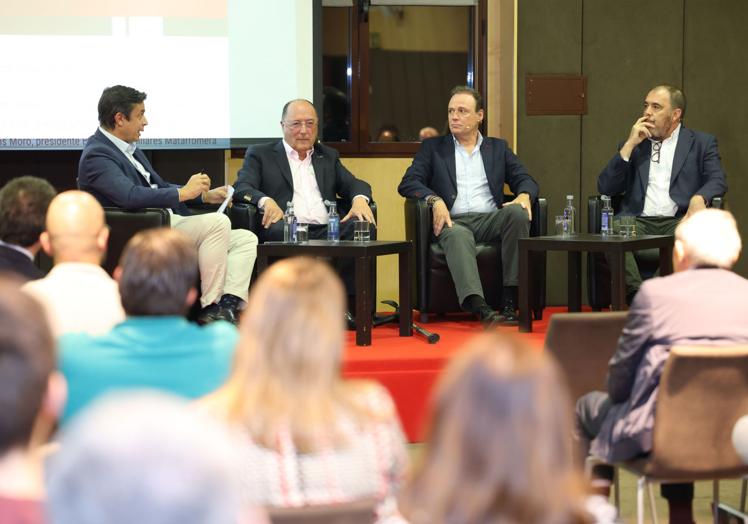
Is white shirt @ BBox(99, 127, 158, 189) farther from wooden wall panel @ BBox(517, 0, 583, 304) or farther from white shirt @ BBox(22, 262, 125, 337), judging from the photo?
white shirt @ BBox(22, 262, 125, 337)

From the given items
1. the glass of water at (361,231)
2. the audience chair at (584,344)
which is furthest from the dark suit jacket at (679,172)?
the audience chair at (584,344)

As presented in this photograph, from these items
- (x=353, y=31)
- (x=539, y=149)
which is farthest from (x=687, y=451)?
(x=353, y=31)

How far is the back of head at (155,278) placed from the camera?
2.31 m

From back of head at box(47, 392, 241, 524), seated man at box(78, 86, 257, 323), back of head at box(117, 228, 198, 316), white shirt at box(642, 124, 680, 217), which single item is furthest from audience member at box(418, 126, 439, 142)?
back of head at box(47, 392, 241, 524)

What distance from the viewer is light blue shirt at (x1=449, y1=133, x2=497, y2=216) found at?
6.01 m

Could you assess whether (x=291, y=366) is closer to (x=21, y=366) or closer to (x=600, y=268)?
(x=21, y=366)

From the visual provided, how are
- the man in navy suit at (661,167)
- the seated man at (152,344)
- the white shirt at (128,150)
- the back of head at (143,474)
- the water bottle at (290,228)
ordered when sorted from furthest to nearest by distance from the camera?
the man in navy suit at (661,167) → the white shirt at (128,150) → the water bottle at (290,228) → the seated man at (152,344) → the back of head at (143,474)

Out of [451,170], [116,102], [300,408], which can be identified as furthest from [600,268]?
[300,408]

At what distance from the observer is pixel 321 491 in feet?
5.86

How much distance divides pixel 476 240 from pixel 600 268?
68 centimetres

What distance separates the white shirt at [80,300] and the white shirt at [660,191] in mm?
3769

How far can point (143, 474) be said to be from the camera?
85cm

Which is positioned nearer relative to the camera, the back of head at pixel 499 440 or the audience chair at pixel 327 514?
the back of head at pixel 499 440

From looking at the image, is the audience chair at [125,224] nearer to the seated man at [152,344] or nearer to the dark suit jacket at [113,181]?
the dark suit jacket at [113,181]
